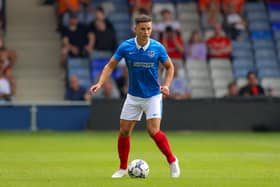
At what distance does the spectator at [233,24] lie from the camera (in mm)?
30250

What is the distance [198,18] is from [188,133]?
6.24 m

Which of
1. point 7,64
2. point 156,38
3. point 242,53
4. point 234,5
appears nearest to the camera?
point 7,64

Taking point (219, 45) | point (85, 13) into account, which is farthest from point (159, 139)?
point (85, 13)

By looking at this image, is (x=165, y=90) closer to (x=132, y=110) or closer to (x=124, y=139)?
(x=132, y=110)

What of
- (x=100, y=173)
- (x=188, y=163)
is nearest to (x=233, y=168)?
(x=188, y=163)

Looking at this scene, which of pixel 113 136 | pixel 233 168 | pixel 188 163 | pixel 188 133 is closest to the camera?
pixel 233 168

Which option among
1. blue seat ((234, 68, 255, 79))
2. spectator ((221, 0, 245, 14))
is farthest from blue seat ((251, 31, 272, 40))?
blue seat ((234, 68, 255, 79))

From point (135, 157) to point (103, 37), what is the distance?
1134cm

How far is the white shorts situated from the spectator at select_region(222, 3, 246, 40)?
55.8ft

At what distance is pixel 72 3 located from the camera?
29797 millimetres

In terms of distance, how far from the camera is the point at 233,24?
1190 inches

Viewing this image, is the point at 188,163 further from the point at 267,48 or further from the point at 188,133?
the point at 267,48

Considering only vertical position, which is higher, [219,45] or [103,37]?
[103,37]

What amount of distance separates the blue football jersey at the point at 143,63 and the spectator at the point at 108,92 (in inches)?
507
